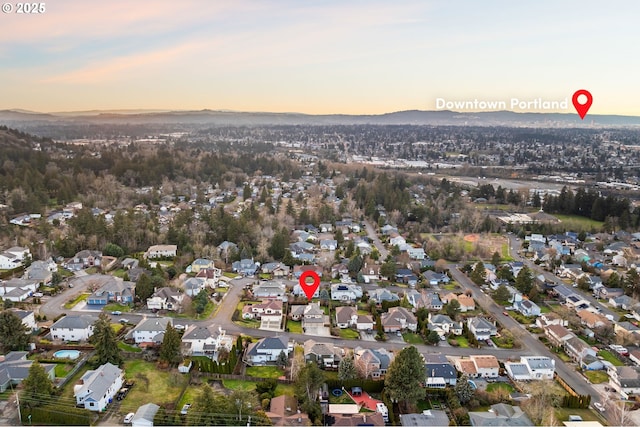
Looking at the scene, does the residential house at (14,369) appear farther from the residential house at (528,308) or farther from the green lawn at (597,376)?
the residential house at (528,308)

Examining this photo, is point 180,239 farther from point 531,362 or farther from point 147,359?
point 531,362

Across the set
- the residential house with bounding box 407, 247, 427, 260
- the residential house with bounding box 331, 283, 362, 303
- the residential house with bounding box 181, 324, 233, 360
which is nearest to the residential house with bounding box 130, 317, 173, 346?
the residential house with bounding box 181, 324, 233, 360

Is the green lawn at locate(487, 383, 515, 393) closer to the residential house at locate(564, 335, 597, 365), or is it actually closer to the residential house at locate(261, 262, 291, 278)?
the residential house at locate(564, 335, 597, 365)

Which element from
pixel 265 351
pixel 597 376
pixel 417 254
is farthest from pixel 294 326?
pixel 417 254

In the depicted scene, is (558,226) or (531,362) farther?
(558,226)

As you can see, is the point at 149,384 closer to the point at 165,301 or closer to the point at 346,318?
the point at 165,301

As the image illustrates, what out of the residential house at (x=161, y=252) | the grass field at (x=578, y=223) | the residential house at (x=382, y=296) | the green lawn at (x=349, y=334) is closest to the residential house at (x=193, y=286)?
the residential house at (x=161, y=252)

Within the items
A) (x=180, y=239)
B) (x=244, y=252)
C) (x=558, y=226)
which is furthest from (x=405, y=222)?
(x=180, y=239)
